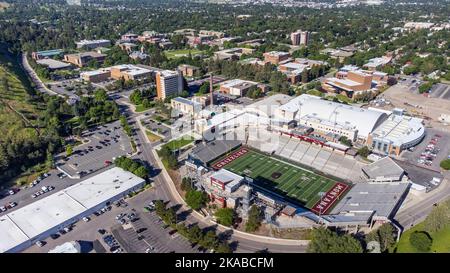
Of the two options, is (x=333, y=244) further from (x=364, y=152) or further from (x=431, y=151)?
(x=431, y=151)

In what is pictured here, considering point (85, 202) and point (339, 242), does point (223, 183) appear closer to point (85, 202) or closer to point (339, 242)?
point (339, 242)

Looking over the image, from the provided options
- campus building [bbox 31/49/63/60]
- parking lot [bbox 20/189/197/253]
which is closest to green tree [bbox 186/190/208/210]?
parking lot [bbox 20/189/197/253]

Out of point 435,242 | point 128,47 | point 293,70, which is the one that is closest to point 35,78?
point 128,47

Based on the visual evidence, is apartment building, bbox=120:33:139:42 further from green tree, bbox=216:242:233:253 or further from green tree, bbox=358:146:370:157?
green tree, bbox=216:242:233:253
